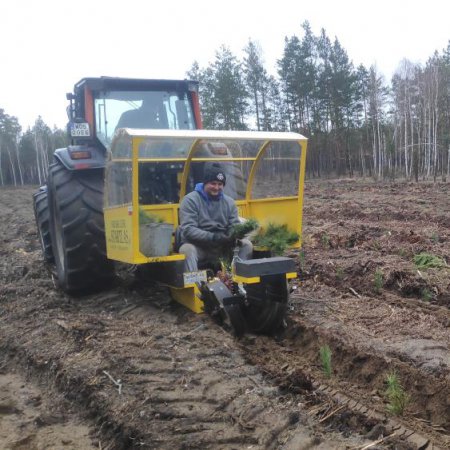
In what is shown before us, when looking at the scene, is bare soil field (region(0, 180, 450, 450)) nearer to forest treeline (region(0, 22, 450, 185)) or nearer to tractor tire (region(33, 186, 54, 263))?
tractor tire (region(33, 186, 54, 263))

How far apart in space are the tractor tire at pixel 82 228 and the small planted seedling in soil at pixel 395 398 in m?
3.55

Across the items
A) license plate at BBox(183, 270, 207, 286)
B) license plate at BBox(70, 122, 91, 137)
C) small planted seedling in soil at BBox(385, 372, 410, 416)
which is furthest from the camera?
license plate at BBox(70, 122, 91, 137)

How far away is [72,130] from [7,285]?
222cm

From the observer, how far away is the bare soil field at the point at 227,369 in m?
3.03

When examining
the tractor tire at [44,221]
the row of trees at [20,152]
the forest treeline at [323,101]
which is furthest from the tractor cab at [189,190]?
the row of trees at [20,152]

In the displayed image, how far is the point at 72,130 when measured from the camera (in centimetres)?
622

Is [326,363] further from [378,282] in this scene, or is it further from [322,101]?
[322,101]

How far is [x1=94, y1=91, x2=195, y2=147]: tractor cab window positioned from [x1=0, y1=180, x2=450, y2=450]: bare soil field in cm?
189

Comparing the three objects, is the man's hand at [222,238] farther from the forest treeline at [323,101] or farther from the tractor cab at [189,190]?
the forest treeline at [323,101]

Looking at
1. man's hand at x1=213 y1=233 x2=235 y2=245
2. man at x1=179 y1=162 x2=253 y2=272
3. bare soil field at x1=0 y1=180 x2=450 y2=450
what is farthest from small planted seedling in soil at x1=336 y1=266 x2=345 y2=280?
man's hand at x1=213 y1=233 x2=235 y2=245

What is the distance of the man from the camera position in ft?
17.6

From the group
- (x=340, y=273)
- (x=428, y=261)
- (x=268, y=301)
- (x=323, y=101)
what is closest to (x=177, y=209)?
(x=268, y=301)

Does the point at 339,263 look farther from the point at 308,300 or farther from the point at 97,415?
the point at 97,415

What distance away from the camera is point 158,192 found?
6.10 metres
